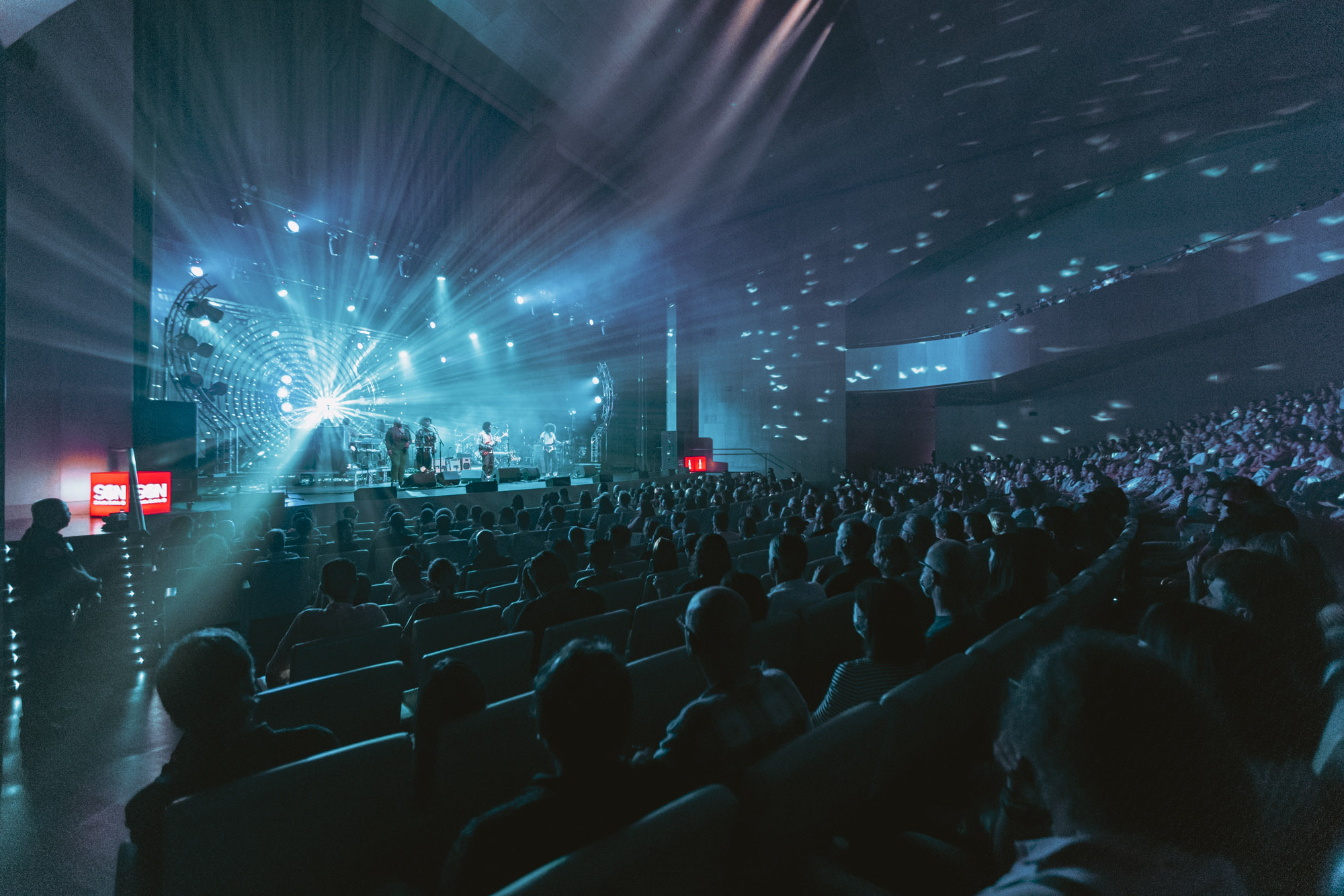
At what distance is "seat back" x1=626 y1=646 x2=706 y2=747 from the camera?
2.13 metres

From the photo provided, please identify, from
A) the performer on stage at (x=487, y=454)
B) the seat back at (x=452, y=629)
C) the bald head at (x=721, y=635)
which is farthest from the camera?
the performer on stage at (x=487, y=454)

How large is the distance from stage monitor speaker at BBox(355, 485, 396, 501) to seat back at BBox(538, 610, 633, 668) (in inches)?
335

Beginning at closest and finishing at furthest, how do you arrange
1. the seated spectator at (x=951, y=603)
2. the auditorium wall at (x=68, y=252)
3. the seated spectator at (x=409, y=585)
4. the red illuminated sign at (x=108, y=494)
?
the seated spectator at (x=951, y=603), the seated spectator at (x=409, y=585), the auditorium wall at (x=68, y=252), the red illuminated sign at (x=108, y=494)

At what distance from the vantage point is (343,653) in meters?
2.82

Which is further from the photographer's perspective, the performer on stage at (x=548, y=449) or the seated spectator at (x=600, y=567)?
the performer on stage at (x=548, y=449)

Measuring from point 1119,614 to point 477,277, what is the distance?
15.1 meters

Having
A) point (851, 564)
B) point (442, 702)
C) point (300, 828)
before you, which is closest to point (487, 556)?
point (851, 564)

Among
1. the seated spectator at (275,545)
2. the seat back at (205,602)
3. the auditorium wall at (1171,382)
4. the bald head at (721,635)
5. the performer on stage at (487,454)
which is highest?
the auditorium wall at (1171,382)

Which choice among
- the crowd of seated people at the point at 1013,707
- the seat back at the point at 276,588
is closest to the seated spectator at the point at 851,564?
the crowd of seated people at the point at 1013,707

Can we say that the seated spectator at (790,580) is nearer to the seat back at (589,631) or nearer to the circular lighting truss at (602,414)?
the seat back at (589,631)

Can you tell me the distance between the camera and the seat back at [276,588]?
4.95 meters

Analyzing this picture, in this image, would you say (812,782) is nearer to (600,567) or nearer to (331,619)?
(331,619)

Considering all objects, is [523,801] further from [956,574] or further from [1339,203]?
[1339,203]

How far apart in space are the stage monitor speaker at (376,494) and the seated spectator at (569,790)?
10327 mm
